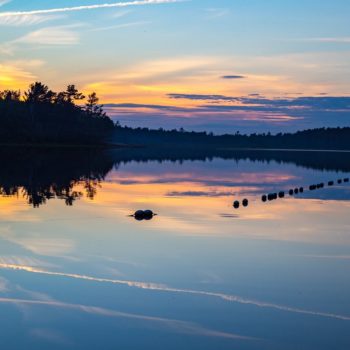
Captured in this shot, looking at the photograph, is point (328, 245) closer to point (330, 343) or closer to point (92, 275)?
point (92, 275)

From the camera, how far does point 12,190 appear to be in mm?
33188

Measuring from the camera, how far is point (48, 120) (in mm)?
136375

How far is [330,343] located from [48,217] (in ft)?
50.9

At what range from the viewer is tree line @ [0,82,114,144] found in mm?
119750

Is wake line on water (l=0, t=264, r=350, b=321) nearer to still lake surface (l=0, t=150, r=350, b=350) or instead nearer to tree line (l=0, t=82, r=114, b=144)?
still lake surface (l=0, t=150, r=350, b=350)

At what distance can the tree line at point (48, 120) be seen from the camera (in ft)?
393

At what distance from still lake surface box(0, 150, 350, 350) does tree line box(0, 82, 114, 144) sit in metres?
96.2

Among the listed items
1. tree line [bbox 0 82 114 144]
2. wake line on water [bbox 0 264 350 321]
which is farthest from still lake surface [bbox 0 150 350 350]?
tree line [bbox 0 82 114 144]

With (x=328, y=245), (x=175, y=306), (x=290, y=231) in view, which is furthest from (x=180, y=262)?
(x=290, y=231)

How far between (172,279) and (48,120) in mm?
127327

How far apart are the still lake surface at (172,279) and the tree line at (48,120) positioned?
96154 mm

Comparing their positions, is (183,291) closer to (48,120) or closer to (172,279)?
(172,279)

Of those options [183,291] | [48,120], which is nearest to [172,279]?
[183,291]

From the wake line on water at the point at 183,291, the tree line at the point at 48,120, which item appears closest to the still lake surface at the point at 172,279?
the wake line on water at the point at 183,291
